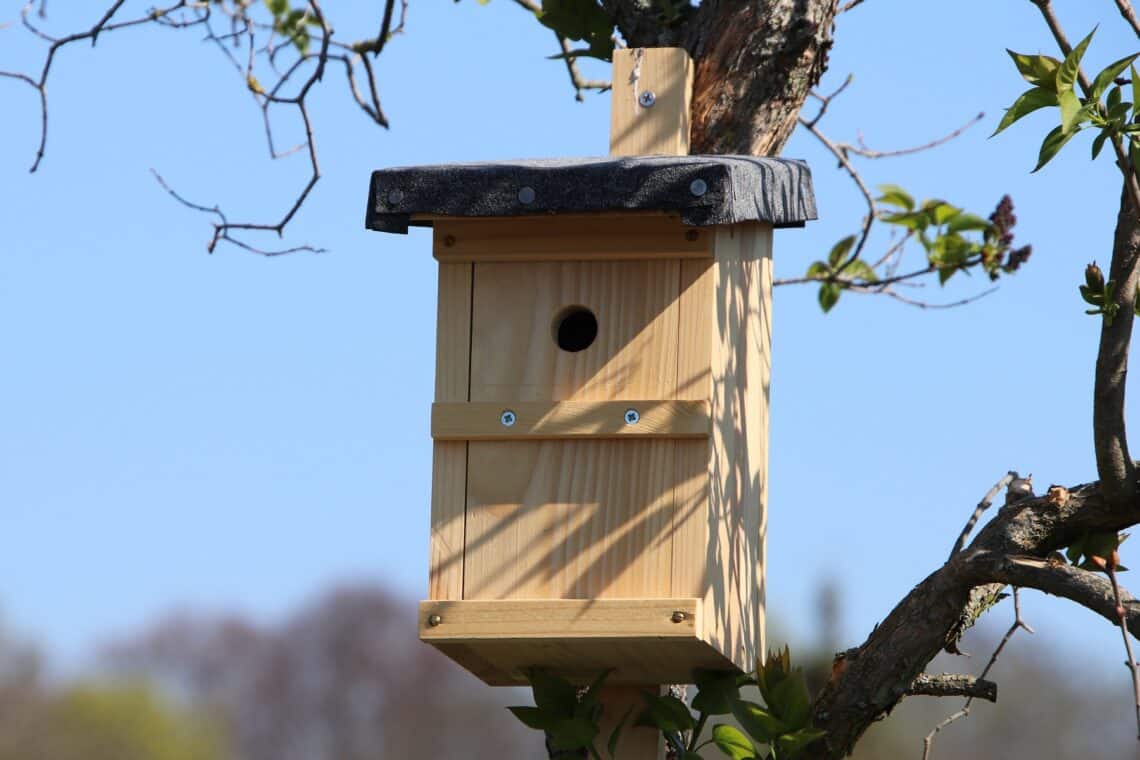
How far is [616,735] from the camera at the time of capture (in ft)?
10.2

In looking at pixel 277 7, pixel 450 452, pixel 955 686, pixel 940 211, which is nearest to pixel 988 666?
pixel 955 686

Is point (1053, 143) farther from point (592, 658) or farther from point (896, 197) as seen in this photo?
point (896, 197)

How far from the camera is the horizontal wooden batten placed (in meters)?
2.89

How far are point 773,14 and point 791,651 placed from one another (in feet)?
4.43

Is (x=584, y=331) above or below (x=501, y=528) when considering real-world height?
above

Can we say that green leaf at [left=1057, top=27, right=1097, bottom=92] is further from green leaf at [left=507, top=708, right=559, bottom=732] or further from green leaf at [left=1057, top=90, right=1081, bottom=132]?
green leaf at [left=507, top=708, right=559, bottom=732]

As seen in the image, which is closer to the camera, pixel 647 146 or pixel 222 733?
pixel 647 146

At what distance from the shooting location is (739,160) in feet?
10.0

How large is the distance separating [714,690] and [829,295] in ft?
7.98

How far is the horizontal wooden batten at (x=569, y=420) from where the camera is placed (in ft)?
9.50

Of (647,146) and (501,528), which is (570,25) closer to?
(647,146)

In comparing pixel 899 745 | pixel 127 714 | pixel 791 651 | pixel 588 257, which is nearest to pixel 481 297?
pixel 588 257

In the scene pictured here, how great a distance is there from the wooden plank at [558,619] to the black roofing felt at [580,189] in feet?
2.19

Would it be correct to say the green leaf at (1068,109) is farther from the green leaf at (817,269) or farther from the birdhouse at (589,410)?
the green leaf at (817,269)
